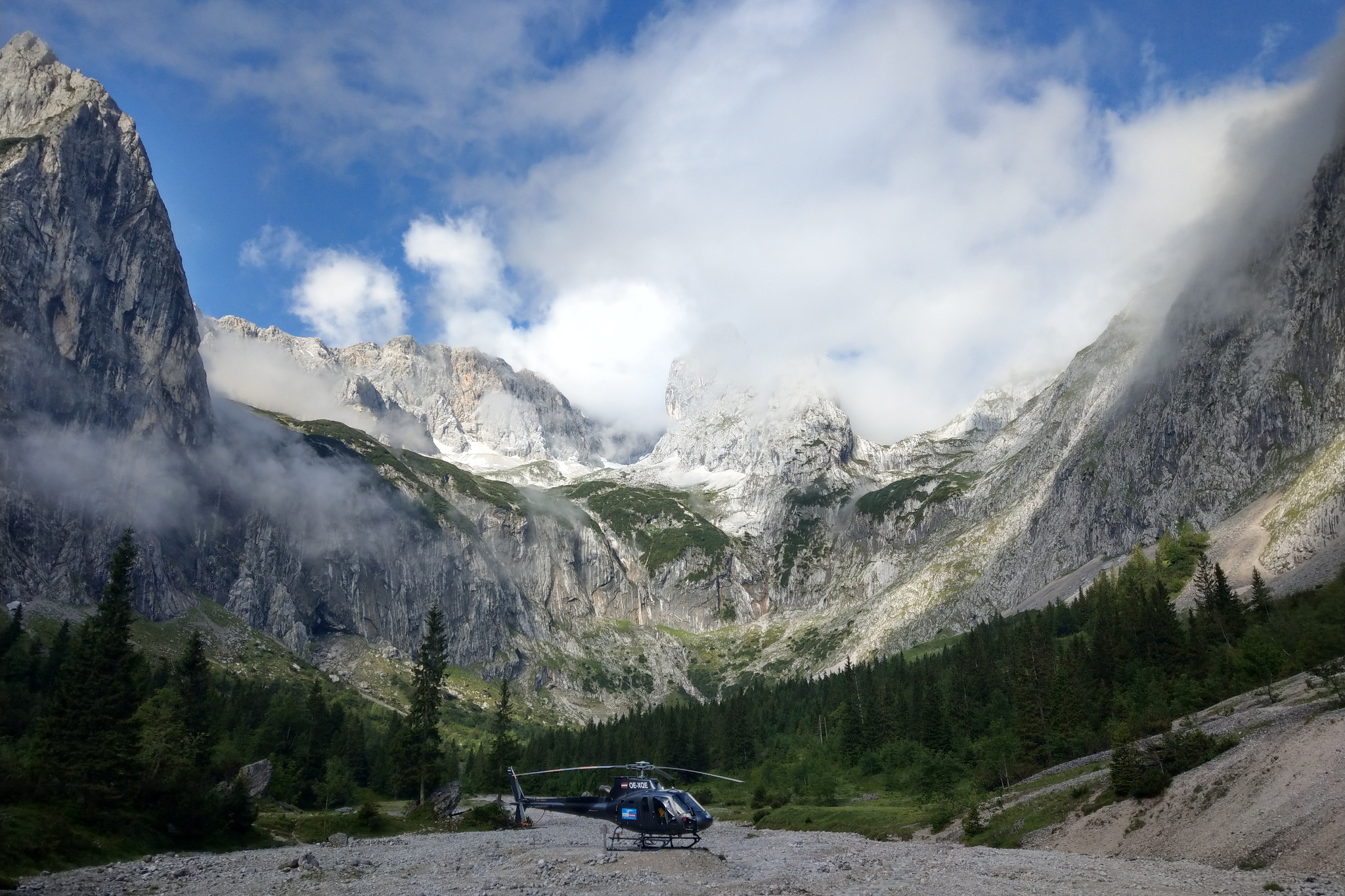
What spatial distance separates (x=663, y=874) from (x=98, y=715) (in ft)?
131

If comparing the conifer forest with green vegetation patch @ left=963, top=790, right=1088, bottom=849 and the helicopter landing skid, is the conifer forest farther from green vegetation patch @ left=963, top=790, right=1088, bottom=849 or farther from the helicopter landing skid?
the helicopter landing skid

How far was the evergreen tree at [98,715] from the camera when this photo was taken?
1817 inches

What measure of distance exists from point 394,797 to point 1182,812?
130 m

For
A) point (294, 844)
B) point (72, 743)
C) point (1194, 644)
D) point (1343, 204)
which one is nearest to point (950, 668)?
point (1194, 644)

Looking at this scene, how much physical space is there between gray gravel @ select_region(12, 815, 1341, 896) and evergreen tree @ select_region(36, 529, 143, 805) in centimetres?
814

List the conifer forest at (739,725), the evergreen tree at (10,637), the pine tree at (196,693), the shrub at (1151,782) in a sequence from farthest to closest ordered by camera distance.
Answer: the evergreen tree at (10,637) < the pine tree at (196,693) < the conifer forest at (739,725) < the shrub at (1151,782)

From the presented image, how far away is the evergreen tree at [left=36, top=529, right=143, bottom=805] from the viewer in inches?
1817

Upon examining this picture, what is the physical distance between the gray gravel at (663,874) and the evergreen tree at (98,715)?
8.14 metres

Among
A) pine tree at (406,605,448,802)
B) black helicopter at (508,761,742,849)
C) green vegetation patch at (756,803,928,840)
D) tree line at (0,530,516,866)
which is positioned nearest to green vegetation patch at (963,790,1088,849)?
green vegetation patch at (756,803,928,840)

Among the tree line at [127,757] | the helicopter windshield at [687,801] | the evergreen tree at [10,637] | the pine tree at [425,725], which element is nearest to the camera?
the tree line at [127,757]

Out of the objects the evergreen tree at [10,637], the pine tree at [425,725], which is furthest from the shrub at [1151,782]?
the evergreen tree at [10,637]

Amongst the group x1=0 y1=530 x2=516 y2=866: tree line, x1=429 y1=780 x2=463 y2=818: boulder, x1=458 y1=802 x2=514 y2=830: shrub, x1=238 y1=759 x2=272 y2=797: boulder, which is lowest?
x1=458 y1=802 x2=514 y2=830: shrub

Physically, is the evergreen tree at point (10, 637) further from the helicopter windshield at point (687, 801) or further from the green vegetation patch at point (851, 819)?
the helicopter windshield at point (687, 801)

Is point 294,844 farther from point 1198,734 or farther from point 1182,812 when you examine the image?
point 1198,734
